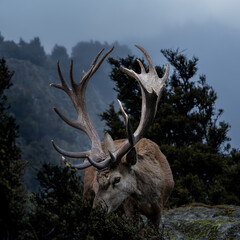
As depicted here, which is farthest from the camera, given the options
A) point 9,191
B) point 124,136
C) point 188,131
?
point 188,131

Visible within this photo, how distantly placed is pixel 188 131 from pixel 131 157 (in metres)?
10.4

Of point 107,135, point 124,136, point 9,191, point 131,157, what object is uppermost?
point 124,136

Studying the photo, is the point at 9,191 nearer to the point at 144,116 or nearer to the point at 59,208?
the point at 59,208

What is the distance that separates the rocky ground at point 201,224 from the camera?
227 inches

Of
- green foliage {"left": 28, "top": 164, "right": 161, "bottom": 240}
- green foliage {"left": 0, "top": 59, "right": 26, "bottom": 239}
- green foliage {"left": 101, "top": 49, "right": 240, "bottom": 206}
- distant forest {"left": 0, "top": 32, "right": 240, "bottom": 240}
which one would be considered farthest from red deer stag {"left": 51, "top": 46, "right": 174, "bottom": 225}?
green foliage {"left": 101, "top": 49, "right": 240, "bottom": 206}

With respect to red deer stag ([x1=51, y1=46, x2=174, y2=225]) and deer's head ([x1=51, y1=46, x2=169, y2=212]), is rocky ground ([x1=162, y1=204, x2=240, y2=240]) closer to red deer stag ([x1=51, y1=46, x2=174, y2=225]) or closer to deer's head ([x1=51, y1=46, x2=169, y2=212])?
red deer stag ([x1=51, y1=46, x2=174, y2=225])

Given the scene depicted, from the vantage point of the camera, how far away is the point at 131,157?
5172 millimetres

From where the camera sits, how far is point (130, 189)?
518 centimetres

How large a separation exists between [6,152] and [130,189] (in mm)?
2924

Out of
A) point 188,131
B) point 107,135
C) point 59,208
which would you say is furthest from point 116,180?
point 188,131

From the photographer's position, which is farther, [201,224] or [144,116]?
[201,224]

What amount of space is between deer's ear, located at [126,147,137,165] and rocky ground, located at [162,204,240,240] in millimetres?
1127

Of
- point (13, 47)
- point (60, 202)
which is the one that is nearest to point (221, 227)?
point (60, 202)

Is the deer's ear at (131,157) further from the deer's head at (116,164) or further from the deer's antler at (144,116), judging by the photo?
the deer's antler at (144,116)
